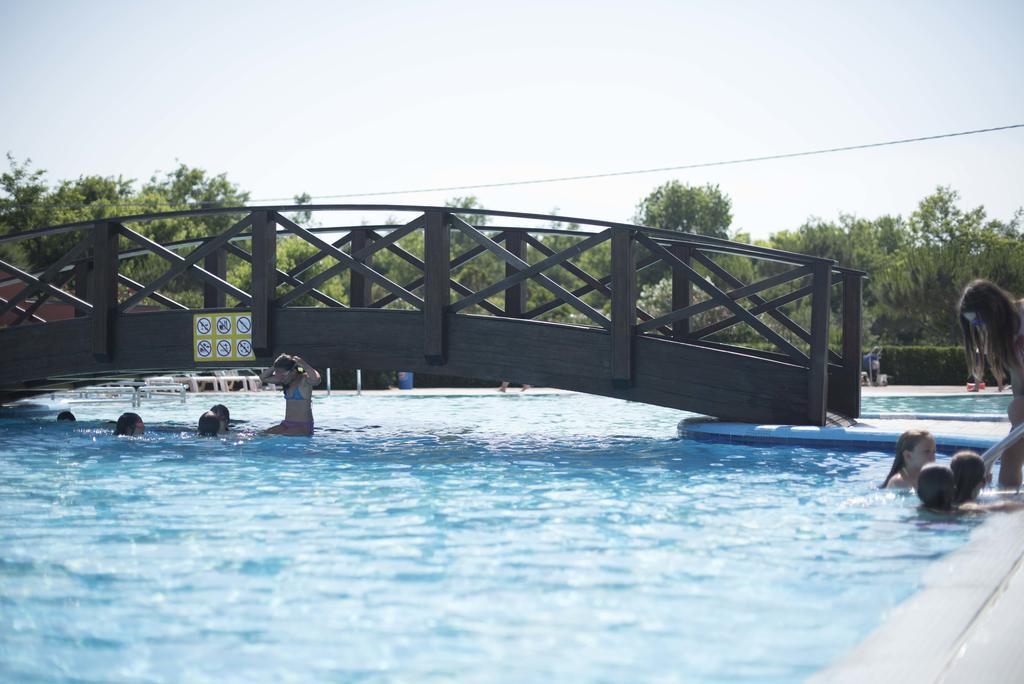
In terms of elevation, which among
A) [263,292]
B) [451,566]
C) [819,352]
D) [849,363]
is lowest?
[451,566]

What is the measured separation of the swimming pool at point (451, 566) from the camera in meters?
4.26

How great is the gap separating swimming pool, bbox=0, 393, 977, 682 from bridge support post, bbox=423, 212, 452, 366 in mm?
2752

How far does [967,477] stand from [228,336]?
36.2ft

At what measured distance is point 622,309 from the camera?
13.6 m

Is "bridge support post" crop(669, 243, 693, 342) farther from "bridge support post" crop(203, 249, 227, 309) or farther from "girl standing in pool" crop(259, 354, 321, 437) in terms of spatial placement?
"bridge support post" crop(203, 249, 227, 309)

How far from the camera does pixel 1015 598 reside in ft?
14.5

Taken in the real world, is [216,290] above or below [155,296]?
above

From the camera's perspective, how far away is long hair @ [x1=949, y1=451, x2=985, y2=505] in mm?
7250

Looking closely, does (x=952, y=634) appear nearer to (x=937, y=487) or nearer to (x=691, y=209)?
(x=937, y=487)

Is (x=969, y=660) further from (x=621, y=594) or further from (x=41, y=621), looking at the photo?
(x=41, y=621)

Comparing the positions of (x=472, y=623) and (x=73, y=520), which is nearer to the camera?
(x=472, y=623)

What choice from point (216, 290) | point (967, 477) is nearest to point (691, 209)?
point (216, 290)

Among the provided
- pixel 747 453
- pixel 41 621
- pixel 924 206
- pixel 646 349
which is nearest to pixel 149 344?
pixel 646 349

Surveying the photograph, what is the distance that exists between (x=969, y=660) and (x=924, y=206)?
3522 inches
